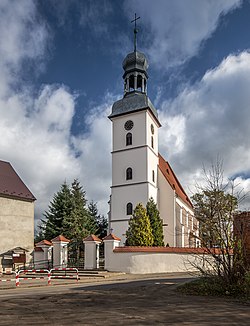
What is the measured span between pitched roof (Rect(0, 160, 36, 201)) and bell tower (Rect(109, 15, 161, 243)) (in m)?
8.07

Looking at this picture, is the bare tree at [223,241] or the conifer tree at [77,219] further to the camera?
the conifer tree at [77,219]

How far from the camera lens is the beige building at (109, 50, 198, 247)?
33156 millimetres

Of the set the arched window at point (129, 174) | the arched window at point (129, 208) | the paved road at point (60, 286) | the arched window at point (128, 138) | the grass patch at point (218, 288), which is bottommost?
the paved road at point (60, 286)

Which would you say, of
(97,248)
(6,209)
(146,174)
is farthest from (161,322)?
(146,174)

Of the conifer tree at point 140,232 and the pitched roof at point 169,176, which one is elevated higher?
the pitched roof at point 169,176

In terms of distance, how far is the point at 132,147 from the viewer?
1363 inches

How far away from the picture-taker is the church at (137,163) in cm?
3316

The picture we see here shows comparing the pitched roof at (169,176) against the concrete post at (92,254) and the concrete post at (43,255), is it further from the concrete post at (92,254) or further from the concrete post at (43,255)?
the concrete post at (43,255)

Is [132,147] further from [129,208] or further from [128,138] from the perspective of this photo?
[129,208]

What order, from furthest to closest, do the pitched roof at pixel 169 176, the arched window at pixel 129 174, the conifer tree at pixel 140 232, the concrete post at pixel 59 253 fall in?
the pitched roof at pixel 169 176 < the arched window at pixel 129 174 < the conifer tree at pixel 140 232 < the concrete post at pixel 59 253

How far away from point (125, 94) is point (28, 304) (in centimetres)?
2963

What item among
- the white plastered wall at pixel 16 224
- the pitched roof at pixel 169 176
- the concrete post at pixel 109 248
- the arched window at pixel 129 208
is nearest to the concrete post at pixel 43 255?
the white plastered wall at pixel 16 224

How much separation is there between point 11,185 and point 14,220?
3093mm

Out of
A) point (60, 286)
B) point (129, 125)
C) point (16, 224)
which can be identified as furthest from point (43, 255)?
point (129, 125)
